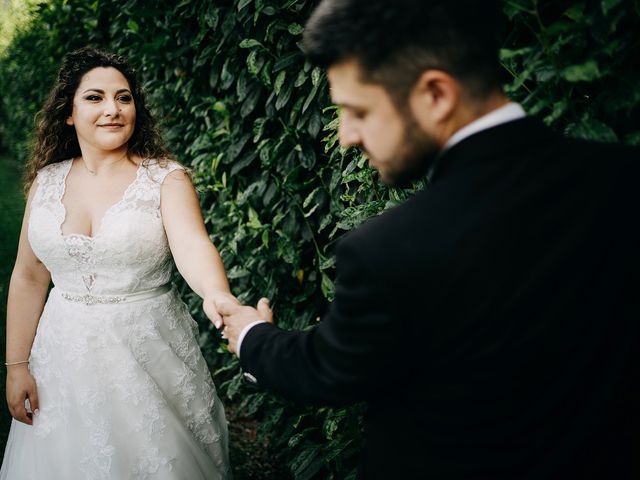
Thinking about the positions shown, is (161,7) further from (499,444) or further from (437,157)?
(499,444)

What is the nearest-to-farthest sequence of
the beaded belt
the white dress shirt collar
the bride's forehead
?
the white dress shirt collar < the beaded belt < the bride's forehead

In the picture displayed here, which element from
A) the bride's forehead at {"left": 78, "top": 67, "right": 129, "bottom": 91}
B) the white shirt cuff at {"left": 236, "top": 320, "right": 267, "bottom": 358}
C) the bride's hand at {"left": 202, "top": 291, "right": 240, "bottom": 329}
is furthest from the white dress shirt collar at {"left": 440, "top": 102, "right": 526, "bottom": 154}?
the bride's forehead at {"left": 78, "top": 67, "right": 129, "bottom": 91}

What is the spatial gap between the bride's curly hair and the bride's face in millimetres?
59

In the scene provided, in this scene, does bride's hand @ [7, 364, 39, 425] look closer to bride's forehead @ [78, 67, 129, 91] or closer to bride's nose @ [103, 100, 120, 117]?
bride's nose @ [103, 100, 120, 117]

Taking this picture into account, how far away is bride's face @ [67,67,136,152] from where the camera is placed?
2.60 meters

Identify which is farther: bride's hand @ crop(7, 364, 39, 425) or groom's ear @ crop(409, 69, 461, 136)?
bride's hand @ crop(7, 364, 39, 425)

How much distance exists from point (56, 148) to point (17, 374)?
3.65ft

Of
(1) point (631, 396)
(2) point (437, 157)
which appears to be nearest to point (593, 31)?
(2) point (437, 157)

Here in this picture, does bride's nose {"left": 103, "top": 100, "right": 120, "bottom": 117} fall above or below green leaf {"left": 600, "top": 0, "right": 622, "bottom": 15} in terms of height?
A: above

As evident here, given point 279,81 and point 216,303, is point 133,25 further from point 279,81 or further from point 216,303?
point 216,303

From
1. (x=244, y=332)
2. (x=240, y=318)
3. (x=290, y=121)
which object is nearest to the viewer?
(x=244, y=332)

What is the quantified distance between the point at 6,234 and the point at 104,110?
8.34 metres

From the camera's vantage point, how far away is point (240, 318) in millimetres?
1687

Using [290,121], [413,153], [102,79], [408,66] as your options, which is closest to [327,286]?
[290,121]
